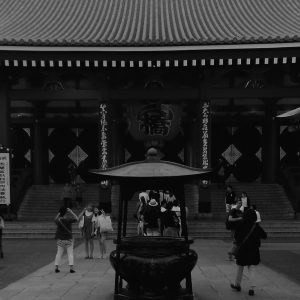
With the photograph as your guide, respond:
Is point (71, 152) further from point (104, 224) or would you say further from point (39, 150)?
point (104, 224)

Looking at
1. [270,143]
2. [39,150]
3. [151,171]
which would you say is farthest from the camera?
[39,150]

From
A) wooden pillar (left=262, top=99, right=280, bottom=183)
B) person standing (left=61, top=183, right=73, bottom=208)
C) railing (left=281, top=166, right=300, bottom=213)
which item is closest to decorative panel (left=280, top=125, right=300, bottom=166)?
wooden pillar (left=262, top=99, right=280, bottom=183)

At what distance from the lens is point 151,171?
26.8 feet

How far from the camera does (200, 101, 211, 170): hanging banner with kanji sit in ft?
62.8

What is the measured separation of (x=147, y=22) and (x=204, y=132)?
6263mm

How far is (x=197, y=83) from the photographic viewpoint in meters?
19.2

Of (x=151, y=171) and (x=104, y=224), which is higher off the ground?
(x=151, y=171)

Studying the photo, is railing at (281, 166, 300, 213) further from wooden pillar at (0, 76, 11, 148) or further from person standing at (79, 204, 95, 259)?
wooden pillar at (0, 76, 11, 148)

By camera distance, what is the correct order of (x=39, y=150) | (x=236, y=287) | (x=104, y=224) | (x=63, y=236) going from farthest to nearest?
(x=39, y=150) < (x=104, y=224) < (x=63, y=236) < (x=236, y=287)

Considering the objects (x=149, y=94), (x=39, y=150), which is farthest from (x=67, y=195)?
(x=149, y=94)

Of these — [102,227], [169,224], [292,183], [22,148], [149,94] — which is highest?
[149,94]

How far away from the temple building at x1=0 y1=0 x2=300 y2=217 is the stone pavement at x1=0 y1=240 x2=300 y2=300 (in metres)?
7.25

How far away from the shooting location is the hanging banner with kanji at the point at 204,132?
62.8ft

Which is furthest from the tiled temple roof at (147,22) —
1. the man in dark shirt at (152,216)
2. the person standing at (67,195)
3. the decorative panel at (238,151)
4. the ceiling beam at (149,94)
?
the man in dark shirt at (152,216)
